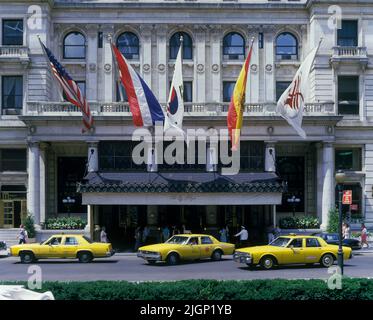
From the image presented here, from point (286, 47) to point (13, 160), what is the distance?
2101 cm

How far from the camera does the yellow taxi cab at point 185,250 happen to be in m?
28.2

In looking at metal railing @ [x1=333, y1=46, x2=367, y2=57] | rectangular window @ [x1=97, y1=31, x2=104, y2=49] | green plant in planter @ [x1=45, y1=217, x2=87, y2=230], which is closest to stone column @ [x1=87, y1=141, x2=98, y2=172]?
green plant in planter @ [x1=45, y1=217, x2=87, y2=230]

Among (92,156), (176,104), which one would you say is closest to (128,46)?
(92,156)

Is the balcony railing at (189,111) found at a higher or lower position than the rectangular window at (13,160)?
higher

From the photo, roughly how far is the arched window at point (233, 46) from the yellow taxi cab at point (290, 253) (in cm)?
1895

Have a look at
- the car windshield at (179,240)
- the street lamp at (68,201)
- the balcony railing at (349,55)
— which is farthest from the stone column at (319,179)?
the street lamp at (68,201)

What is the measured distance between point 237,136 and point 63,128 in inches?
461

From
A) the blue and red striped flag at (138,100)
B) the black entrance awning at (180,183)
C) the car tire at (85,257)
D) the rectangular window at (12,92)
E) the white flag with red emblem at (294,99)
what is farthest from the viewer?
the rectangular window at (12,92)

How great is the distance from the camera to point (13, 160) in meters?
41.3

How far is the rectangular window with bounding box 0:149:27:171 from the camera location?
41.3 metres

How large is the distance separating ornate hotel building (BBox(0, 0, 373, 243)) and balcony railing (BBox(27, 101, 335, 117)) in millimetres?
93

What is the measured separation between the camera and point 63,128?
126 feet

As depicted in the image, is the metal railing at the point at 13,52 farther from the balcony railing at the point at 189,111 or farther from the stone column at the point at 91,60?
the stone column at the point at 91,60
